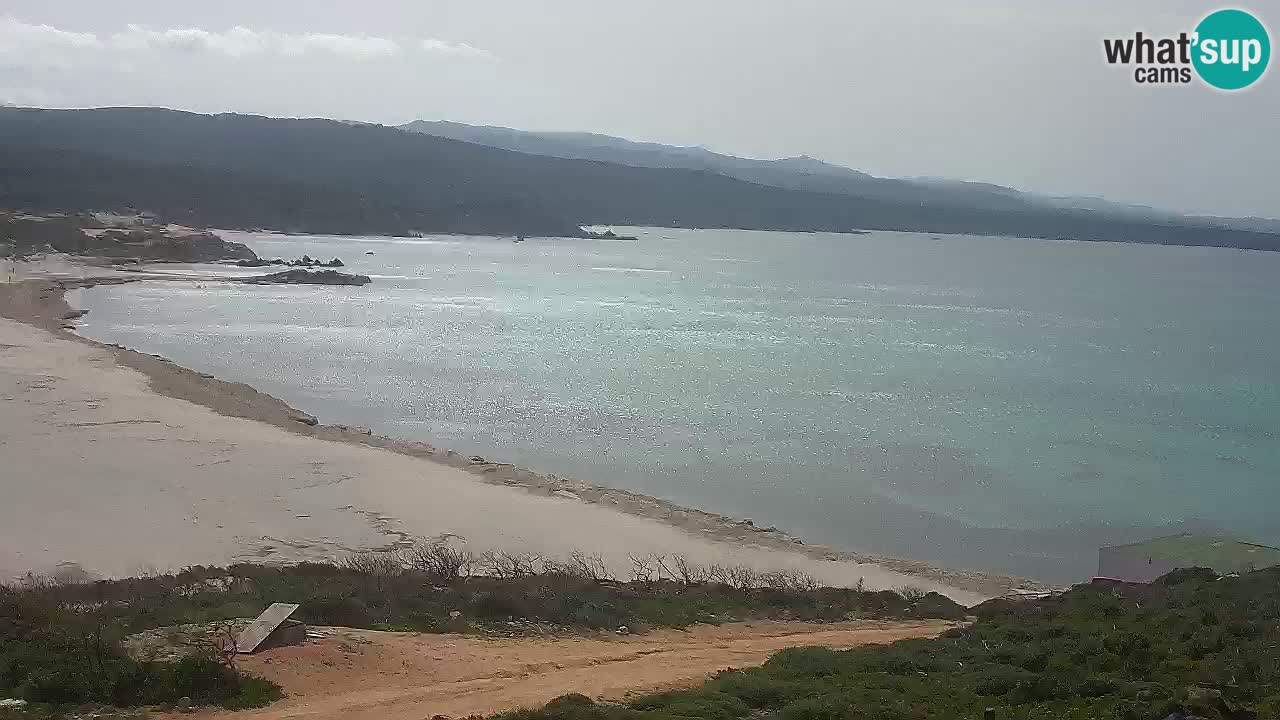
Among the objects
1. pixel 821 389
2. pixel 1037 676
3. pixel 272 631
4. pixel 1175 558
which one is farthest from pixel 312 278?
pixel 1037 676

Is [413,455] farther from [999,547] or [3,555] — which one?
[999,547]

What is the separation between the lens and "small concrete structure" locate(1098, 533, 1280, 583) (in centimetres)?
1395

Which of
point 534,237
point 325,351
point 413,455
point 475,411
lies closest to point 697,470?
point 413,455

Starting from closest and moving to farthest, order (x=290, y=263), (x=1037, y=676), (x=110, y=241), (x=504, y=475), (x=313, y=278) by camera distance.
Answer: (x=1037, y=676) → (x=504, y=475) → (x=313, y=278) → (x=110, y=241) → (x=290, y=263)

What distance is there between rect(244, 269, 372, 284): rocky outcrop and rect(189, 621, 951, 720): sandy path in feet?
183

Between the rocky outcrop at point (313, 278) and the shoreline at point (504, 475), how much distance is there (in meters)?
24.6

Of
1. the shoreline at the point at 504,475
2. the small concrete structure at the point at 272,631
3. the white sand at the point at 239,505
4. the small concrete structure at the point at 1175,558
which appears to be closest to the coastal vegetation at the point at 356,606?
the small concrete structure at the point at 272,631

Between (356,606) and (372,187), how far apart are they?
116281 mm

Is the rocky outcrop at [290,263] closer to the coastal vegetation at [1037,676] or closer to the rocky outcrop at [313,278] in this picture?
the rocky outcrop at [313,278]

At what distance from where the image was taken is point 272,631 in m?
7.80

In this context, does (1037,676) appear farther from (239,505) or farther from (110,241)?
(110,241)

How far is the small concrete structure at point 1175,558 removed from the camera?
1395cm

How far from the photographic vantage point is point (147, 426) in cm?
2127

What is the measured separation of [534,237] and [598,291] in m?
55.5
